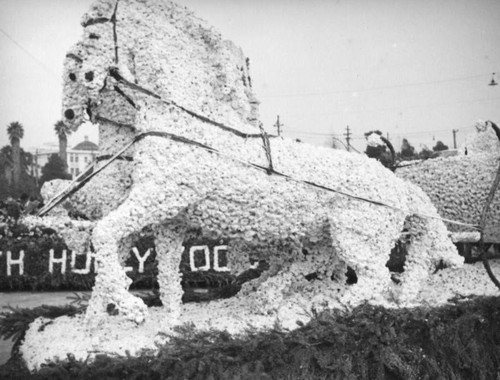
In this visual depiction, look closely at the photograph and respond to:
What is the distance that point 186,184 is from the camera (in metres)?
2.88

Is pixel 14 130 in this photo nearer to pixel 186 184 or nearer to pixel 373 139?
pixel 373 139

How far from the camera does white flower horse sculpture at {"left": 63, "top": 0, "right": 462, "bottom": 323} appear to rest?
9.34ft

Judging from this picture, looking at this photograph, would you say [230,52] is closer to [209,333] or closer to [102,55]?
[102,55]

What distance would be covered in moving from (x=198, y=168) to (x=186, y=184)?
120 millimetres

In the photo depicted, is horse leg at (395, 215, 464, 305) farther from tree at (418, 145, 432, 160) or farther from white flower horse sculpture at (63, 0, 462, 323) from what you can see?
tree at (418, 145, 432, 160)

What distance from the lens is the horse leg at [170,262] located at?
3.15 m

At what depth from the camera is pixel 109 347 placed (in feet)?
9.21

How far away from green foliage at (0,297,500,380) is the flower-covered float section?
0.47ft

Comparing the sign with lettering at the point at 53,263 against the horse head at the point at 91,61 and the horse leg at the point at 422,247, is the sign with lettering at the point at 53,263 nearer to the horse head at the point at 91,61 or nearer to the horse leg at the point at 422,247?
the horse leg at the point at 422,247

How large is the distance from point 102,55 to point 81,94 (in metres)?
0.27

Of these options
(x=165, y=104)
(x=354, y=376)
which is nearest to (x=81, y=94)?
(x=165, y=104)

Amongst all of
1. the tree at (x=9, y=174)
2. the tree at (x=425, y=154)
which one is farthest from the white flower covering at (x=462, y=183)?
the tree at (x=9, y=174)

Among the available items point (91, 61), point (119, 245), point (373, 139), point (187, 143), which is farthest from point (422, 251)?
point (91, 61)

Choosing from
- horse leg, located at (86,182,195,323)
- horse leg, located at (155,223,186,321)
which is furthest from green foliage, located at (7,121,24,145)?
horse leg, located at (86,182,195,323)
